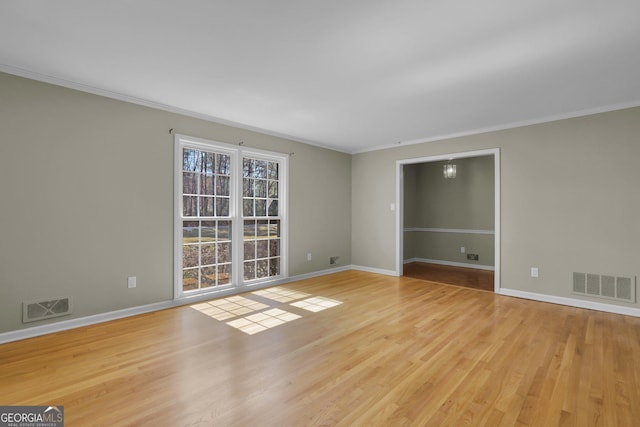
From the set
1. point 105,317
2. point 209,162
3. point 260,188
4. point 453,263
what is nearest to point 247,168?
point 260,188

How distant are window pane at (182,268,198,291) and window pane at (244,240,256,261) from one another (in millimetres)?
839

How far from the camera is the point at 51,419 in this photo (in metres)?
1.92

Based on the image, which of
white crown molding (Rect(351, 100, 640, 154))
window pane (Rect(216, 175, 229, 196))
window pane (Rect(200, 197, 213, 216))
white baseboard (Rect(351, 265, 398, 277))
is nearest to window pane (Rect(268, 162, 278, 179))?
window pane (Rect(216, 175, 229, 196))

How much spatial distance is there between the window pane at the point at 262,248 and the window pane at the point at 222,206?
31.5 inches

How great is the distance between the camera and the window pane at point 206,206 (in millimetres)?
4516

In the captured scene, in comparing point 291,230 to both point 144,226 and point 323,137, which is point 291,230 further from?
point 144,226

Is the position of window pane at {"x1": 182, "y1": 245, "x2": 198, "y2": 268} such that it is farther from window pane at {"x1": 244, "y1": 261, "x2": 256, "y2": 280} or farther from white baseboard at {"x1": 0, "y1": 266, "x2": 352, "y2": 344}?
window pane at {"x1": 244, "y1": 261, "x2": 256, "y2": 280}

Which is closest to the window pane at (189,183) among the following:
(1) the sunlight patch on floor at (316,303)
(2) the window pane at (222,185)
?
(2) the window pane at (222,185)

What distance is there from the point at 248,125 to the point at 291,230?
1.94 meters

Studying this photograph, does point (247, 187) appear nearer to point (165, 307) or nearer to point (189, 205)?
point (189, 205)

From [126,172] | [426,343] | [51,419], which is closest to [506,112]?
[426,343]

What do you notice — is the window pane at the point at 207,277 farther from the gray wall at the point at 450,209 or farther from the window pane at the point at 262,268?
the gray wall at the point at 450,209

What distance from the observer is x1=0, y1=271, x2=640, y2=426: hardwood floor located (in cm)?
198

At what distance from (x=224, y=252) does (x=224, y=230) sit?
0.33 meters
